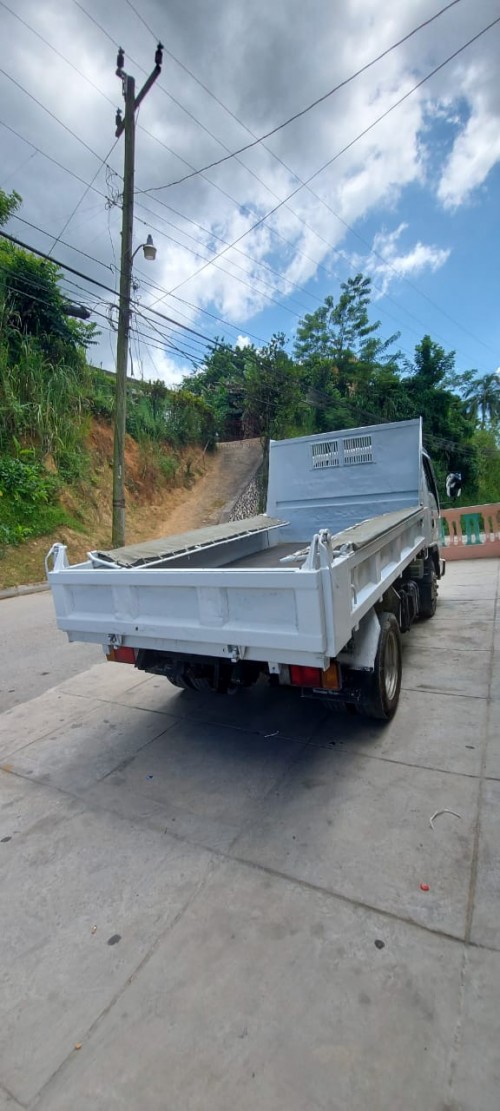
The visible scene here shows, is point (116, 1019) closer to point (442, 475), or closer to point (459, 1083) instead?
point (459, 1083)

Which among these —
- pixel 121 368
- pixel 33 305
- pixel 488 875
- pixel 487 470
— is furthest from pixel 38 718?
pixel 487 470

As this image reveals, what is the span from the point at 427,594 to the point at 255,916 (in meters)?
4.70

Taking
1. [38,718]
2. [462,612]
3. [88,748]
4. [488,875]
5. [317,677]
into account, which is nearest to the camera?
[488,875]

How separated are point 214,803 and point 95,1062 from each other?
1231mm

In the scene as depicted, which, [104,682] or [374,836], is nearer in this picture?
[374,836]

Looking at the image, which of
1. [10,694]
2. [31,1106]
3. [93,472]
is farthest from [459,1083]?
[93,472]

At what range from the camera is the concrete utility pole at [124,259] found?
30.7ft

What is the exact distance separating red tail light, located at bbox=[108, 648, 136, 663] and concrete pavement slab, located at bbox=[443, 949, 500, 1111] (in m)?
2.26

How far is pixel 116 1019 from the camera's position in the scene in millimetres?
1554

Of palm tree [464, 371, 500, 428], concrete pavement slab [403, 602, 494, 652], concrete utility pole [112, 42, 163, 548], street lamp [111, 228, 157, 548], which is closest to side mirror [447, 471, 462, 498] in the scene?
concrete pavement slab [403, 602, 494, 652]

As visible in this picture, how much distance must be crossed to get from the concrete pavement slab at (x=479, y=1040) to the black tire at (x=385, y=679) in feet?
4.74

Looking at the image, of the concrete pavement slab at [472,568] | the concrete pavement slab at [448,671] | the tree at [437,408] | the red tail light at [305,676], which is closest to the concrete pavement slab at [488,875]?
the red tail light at [305,676]

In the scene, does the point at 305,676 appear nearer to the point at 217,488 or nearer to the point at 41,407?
the point at 41,407

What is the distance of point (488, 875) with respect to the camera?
1997 millimetres
